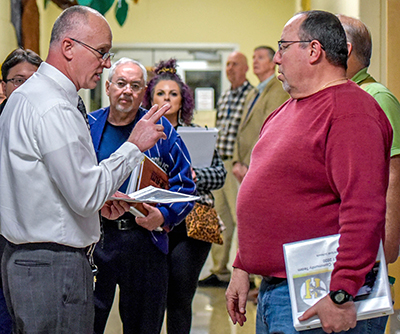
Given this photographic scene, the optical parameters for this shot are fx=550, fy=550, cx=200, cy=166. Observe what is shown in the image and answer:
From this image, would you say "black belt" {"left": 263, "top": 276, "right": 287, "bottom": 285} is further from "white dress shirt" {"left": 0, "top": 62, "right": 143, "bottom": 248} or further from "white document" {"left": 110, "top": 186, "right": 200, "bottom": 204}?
"white dress shirt" {"left": 0, "top": 62, "right": 143, "bottom": 248}

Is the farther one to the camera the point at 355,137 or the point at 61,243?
the point at 61,243

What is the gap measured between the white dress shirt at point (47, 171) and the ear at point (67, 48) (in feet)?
0.34

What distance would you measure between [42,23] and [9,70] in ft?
16.6

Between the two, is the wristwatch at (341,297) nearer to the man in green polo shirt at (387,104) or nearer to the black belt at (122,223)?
the man in green polo shirt at (387,104)

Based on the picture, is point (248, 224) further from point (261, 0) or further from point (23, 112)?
point (261, 0)

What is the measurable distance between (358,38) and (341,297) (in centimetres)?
104

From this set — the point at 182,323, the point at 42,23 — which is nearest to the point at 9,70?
the point at 182,323

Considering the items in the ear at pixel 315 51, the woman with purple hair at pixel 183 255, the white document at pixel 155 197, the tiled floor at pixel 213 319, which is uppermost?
the ear at pixel 315 51

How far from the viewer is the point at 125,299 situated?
7.41 ft

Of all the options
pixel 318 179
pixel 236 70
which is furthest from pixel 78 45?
pixel 236 70

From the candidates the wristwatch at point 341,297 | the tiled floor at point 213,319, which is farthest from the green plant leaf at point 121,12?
the wristwatch at point 341,297

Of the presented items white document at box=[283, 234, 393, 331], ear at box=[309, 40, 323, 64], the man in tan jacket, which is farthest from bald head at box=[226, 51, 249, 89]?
white document at box=[283, 234, 393, 331]

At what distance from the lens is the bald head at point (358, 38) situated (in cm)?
195

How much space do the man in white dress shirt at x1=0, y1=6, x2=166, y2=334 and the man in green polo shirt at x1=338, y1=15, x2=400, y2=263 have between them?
814 mm
